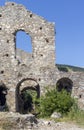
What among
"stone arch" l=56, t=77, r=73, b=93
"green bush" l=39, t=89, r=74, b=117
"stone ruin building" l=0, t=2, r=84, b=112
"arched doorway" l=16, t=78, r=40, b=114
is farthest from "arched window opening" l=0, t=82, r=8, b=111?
"green bush" l=39, t=89, r=74, b=117

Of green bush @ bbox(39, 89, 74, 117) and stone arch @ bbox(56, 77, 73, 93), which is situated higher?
stone arch @ bbox(56, 77, 73, 93)

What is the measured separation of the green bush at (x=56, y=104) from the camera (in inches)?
1022

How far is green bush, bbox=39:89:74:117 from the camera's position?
25953 mm

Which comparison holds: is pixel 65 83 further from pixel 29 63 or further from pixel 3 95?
pixel 3 95

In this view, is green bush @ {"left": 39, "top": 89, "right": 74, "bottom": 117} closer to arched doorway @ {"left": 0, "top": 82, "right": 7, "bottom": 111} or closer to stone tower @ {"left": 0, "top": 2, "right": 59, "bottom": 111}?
stone tower @ {"left": 0, "top": 2, "right": 59, "bottom": 111}

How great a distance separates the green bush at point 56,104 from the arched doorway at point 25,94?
5.14 metres

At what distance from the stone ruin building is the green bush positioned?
13.6ft

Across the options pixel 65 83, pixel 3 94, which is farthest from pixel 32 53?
pixel 3 94

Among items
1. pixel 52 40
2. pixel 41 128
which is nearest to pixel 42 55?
pixel 52 40

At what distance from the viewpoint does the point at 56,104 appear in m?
26.1

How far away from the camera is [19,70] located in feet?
104

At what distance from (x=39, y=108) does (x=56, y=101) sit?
65.2 inches

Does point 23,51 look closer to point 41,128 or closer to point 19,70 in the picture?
point 19,70

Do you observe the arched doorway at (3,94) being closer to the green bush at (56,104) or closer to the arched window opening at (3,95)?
the arched window opening at (3,95)
